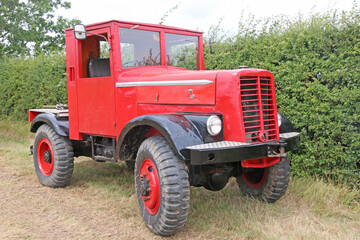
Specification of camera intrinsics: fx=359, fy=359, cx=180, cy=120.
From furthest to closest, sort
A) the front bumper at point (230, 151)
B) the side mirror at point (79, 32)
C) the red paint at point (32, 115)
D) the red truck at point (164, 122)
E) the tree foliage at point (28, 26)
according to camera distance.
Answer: the tree foliage at point (28, 26)
the red paint at point (32, 115)
the side mirror at point (79, 32)
the red truck at point (164, 122)
the front bumper at point (230, 151)

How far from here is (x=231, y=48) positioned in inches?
244

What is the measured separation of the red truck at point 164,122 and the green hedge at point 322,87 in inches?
31.9

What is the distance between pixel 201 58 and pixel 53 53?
250 inches

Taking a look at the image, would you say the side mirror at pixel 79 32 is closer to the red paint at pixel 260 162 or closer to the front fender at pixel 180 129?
the front fender at pixel 180 129

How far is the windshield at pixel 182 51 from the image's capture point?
4824 mm

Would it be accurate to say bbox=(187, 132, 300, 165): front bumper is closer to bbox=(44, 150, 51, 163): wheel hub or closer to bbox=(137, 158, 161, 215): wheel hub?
bbox=(137, 158, 161, 215): wheel hub

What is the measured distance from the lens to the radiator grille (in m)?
3.70

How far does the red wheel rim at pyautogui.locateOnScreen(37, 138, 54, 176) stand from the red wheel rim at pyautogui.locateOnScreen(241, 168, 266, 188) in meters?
2.95

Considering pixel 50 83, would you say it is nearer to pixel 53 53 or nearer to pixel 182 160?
pixel 53 53

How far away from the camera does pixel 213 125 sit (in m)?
3.58

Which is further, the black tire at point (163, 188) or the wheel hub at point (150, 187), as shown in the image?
the wheel hub at point (150, 187)

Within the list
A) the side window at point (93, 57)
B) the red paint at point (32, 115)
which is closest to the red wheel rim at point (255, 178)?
the side window at point (93, 57)

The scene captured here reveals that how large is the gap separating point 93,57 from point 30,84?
19.8 feet

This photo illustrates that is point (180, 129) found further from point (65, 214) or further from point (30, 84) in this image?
point (30, 84)
